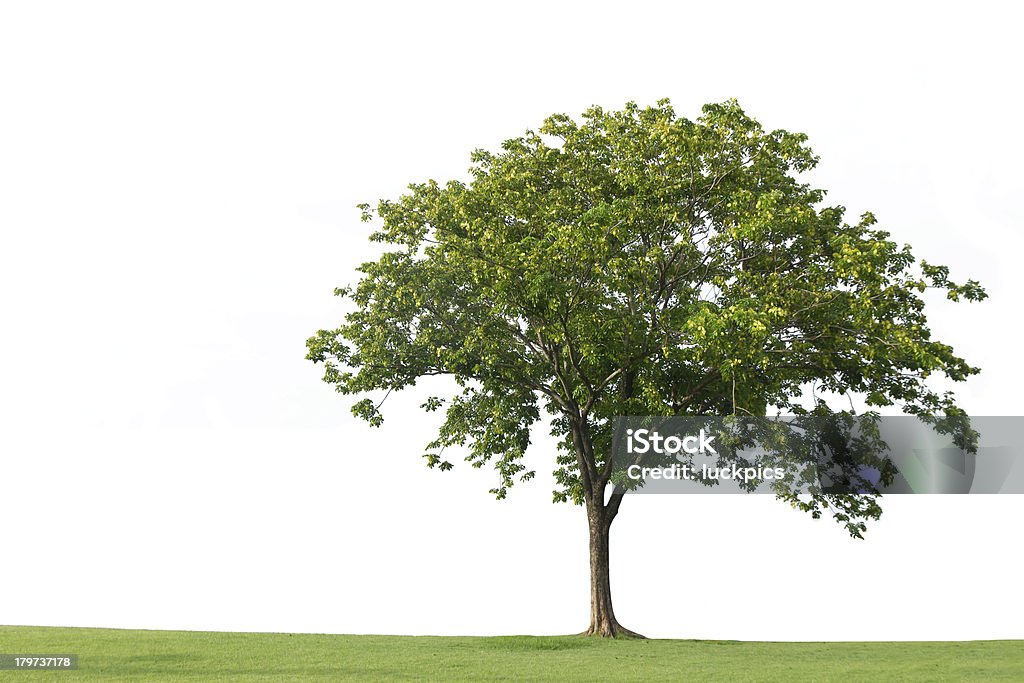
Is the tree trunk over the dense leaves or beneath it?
beneath

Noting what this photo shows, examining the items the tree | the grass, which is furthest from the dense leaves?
the grass

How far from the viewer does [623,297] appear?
96.2ft

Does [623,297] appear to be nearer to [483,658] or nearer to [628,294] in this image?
[628,294]

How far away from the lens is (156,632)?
29.9m

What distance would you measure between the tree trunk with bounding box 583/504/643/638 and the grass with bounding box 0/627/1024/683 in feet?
3.25

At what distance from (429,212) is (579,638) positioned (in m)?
14.0

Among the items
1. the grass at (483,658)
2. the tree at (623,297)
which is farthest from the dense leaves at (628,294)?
the grass at (483,658)

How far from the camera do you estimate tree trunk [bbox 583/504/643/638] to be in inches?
1161

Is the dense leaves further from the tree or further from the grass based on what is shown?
the grass

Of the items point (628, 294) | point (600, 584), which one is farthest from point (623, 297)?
point (600, 584)

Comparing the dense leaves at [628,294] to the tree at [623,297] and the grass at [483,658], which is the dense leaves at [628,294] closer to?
the tree at [623,297]

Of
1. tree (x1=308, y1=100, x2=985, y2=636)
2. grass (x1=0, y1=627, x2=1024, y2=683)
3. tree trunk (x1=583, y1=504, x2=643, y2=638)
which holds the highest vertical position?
tree (x1=308, y1=100, x2=985, y2=636)

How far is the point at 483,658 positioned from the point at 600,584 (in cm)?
629

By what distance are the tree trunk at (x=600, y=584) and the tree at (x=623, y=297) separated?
57 mm
